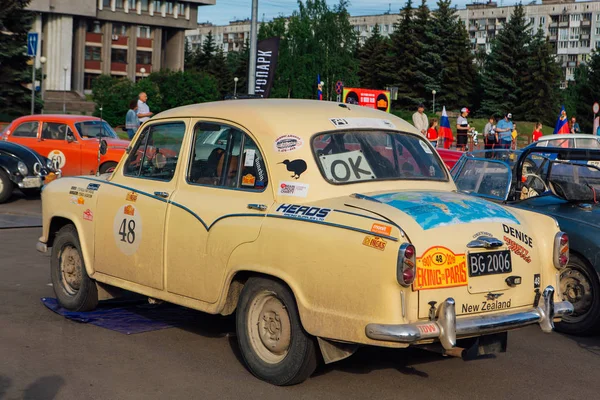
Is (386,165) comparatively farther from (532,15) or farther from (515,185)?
(532,15)

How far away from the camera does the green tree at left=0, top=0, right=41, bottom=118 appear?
49.5m

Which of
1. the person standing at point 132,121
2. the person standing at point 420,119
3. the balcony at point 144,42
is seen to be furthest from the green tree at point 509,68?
the person standing at point 132,121

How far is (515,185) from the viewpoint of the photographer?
30.3 feet

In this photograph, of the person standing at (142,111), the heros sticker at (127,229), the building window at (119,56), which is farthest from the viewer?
the building window at (119,56)

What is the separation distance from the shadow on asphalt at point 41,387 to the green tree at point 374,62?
91.8m

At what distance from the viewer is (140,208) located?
7.27 m

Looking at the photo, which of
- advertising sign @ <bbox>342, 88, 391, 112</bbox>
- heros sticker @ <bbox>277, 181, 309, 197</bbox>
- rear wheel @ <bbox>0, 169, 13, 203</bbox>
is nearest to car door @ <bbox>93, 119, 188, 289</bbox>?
heros sticker @ <bbox>277, 181, 309, 197</bbox>

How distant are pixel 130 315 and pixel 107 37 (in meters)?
105

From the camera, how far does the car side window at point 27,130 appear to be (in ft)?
69.2

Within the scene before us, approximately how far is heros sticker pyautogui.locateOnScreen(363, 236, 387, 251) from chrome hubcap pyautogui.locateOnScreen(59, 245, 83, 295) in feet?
11.7

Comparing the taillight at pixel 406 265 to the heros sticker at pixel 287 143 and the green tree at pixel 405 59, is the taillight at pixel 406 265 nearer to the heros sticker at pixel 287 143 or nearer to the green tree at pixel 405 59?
the heros sticker at pixel 287 143

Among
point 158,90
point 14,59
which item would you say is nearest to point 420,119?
point 14,59

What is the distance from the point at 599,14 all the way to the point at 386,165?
483 ft

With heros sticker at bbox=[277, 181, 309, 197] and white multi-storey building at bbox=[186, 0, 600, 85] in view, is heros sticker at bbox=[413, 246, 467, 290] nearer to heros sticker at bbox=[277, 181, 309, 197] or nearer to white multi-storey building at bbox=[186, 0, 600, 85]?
heros sticker at bbox=[277, 181, 309, 197]
